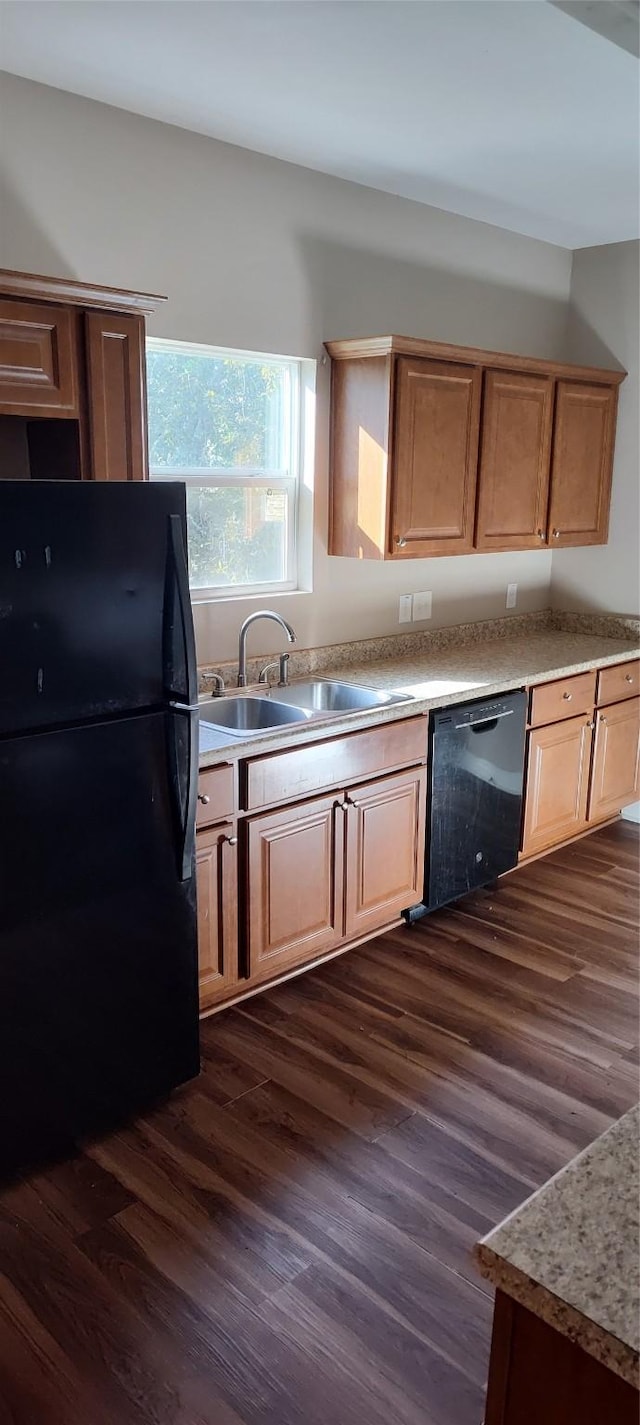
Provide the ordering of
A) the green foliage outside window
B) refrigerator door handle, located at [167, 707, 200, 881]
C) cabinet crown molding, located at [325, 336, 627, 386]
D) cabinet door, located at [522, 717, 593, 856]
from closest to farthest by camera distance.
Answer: refrigerator door handle, located at [167, 707, 200, 881], the green foliage outside window, cabinet crown molding, located at [325, 336, 627, 386], cabinet door, located at [522, 717, 593, 856]

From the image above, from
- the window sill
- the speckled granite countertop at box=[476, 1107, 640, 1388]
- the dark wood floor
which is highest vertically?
the window sill

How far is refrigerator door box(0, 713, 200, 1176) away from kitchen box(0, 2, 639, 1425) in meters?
0.17

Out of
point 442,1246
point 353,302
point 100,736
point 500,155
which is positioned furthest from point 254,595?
point 442,1246

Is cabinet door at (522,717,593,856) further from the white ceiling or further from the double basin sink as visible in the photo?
the white ceiling

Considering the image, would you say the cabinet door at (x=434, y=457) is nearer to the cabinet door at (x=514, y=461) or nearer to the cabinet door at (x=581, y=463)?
the cabinet door at (x=514, y=461)

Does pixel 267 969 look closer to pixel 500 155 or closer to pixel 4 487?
pixel 4 487

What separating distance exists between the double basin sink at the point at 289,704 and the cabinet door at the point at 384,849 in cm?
28

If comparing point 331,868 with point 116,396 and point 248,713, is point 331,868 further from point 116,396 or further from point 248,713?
point 116,396

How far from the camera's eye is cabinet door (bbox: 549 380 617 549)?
4.25 m

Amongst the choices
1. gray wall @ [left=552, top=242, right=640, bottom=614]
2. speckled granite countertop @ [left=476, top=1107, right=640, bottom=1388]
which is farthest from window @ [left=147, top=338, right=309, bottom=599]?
speckled granite countertop @ [left=476, top=1107, right=640, bottom=1388]

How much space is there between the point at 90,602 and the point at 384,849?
155cm

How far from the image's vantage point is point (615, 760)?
174 inches

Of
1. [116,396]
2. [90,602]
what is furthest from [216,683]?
[90,602]

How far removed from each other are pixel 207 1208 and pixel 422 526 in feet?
7.80
